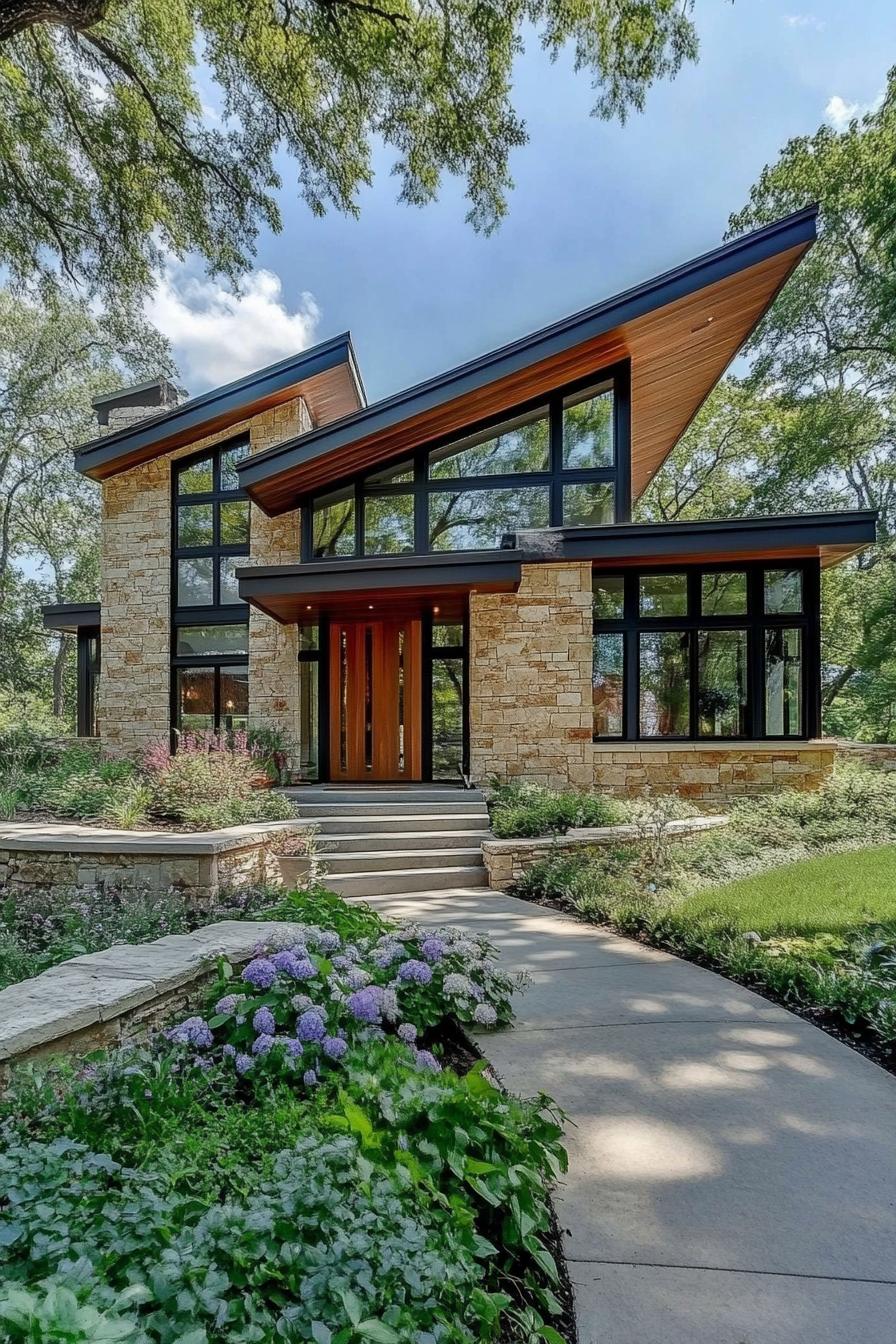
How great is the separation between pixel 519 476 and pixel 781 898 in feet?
23.0

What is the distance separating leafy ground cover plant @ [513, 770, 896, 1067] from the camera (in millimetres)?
3695

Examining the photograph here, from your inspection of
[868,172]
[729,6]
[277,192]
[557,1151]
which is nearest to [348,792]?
[557,1151]

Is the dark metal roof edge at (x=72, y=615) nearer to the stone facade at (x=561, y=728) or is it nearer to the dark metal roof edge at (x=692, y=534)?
the stone facade at (x=561, y=728)

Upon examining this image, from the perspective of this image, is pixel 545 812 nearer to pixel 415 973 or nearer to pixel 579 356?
pixel 415 973

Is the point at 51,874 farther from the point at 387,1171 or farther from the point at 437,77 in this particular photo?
the point at 437,77

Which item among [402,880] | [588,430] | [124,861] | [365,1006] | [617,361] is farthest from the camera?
[588,430]

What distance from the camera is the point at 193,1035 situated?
246 centimetres

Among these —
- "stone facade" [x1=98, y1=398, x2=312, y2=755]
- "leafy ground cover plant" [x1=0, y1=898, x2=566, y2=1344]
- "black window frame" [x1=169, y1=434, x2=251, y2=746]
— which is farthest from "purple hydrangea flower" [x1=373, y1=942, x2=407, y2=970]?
"black window frame" [x1=169, y1=434, x2=251, y2=746]

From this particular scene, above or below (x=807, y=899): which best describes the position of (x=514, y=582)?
above

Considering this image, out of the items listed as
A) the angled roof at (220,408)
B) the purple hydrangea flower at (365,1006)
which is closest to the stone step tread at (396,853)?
the purple hydrangea flower at (365,1006)

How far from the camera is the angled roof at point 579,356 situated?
8.97 meters

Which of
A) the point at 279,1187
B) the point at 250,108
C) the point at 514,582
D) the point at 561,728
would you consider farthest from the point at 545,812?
the point at 250,108

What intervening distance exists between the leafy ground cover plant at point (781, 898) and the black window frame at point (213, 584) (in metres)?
7.09

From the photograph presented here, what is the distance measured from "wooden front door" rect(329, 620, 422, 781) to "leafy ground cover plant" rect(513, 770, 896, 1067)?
424 centimetres
